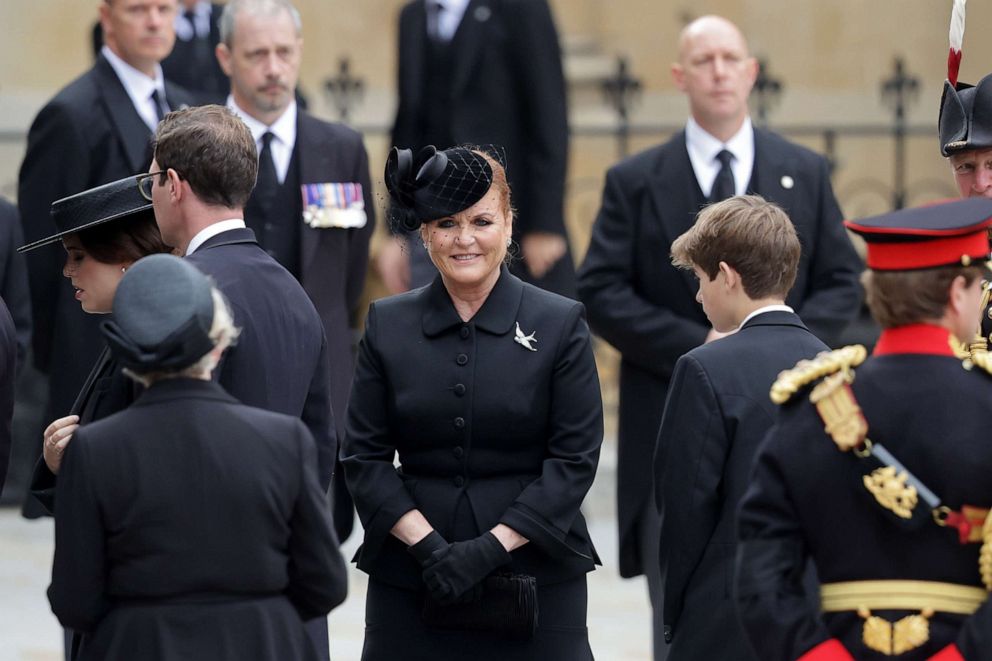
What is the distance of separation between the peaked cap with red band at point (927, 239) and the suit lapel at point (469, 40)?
3763 mm

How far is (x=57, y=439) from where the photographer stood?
4.36m

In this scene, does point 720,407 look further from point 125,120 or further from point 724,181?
point 125,120

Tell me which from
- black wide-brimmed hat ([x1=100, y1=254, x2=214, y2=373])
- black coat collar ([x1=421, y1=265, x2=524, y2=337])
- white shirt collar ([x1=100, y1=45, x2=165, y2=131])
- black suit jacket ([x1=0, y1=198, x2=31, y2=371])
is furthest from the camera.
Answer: white shirt collar ([x1=100, y1=45, x2=165, y2=131])

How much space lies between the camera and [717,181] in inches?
251

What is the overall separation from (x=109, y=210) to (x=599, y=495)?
5.28m

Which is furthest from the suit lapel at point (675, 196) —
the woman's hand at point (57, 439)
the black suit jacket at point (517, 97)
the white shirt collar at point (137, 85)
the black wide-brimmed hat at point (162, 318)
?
the black wide-brimmed hat at point (162, 318)

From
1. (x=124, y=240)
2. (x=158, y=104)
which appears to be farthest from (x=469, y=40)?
(x=124, y=240)

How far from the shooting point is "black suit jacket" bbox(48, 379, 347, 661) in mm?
3791

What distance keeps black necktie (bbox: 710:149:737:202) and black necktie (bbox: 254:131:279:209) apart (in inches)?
54.4

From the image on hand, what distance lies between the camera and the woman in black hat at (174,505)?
12.4 feet

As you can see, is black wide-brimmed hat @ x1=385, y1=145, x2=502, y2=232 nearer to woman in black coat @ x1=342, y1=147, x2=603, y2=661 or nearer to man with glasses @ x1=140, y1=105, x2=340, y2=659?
woman in black coat @ x1=342, y1=147, x2=603, y2=661

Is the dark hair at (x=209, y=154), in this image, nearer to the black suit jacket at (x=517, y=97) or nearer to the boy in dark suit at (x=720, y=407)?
the boy in dark suit at (x=720, y=407)

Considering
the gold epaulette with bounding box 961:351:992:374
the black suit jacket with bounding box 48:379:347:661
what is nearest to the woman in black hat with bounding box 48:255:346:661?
the black suit jacket with bounding box 48:379:347:661

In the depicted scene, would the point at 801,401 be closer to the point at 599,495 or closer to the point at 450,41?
the point at 450,41
